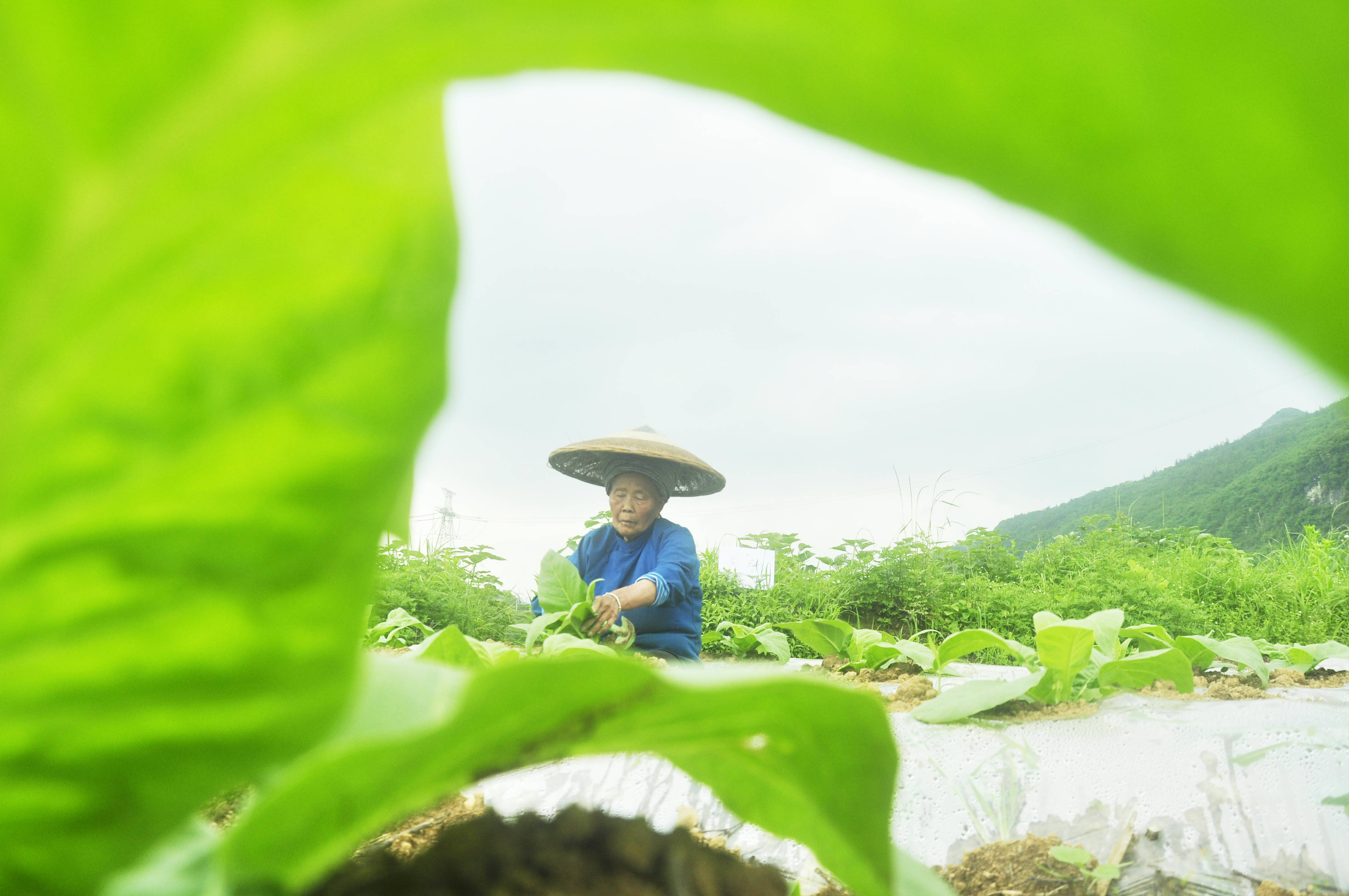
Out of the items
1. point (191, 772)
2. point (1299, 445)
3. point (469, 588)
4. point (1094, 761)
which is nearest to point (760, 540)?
point (469, 588)

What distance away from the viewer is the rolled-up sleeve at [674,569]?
91.5 inches

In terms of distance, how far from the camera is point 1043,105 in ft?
0.26

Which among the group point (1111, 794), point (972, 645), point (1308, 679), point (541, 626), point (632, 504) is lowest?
point (1308, 679)

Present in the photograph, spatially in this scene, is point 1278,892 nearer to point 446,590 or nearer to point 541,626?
point 541,626

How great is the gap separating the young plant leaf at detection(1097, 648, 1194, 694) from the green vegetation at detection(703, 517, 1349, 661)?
7.01ft

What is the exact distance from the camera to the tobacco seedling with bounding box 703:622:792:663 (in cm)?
202

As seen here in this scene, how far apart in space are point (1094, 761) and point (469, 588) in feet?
11.1

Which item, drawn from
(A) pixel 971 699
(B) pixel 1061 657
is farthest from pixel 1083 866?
(B) pixel 1061 657

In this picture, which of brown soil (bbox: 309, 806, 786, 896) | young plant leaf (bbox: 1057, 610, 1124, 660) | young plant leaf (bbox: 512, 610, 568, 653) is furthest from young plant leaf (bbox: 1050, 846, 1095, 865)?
young plant leaf (bbox: 512, 610, 568, 653)

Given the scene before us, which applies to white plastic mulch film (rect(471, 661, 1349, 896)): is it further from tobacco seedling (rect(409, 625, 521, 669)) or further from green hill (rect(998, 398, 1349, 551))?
green hill (rect(998, 398, 1349, 551))

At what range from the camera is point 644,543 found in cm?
275

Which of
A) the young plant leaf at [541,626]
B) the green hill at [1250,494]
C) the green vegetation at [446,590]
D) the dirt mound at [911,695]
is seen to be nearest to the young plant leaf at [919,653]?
the dirt mound at [911,695]

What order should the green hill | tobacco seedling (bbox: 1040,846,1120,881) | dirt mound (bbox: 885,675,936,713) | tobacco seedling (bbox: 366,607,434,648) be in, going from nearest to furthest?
tobacco seedling (bbox: 1040,846,1120,881)
dirt mound (bbox: 885,675,936,713)
tobacco seedling (bbox: 366,607,434,648)
the green hill

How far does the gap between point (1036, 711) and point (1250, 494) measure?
7.12m
